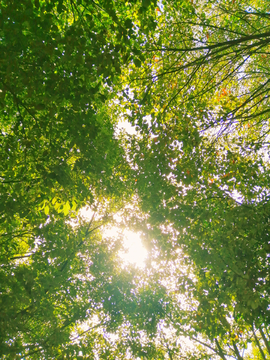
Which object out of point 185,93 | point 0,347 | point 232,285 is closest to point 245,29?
point 185,93

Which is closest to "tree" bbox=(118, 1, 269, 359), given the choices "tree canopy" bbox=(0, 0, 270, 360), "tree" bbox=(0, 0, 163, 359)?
"tree canopy" bbox=(0, 0, 270, 360)

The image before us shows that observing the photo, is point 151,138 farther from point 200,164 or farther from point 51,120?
point 51,120

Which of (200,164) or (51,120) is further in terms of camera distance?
(200,164)

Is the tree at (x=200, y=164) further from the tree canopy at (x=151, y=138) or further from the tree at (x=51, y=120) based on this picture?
the tree at (x=51, y=120)

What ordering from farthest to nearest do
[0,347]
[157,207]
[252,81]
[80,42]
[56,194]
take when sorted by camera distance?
1. [252,81]
2. [157,207]
3. [56,194]
4. [0,347]
5. [80,42]

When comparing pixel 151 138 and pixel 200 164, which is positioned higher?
pixel 151 138

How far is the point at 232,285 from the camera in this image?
503cm

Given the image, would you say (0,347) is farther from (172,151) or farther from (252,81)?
(252,81)

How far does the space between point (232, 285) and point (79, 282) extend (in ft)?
25.8

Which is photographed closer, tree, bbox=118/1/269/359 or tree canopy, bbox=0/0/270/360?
tree canopy, bbox=0/0/270/360

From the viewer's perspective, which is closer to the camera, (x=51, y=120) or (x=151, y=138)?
(x=51, y=120)

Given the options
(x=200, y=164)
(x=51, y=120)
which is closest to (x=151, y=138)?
(x=200, y=164)

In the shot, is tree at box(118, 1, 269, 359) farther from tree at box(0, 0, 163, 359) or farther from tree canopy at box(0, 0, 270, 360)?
tree at box(0, 0, 163, 359)

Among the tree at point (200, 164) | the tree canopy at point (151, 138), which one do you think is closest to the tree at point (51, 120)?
the tree canopy at point (151, 138)
